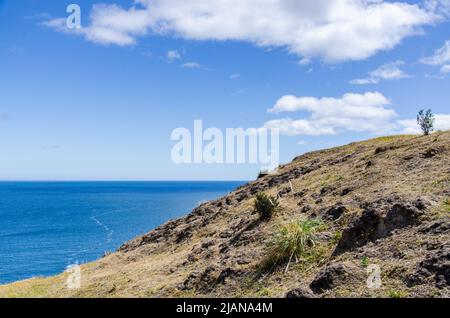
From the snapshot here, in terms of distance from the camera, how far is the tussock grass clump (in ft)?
54.9

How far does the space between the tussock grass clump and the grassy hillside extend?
40 mm

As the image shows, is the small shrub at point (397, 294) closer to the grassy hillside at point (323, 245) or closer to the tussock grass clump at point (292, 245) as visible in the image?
the grassy hillside at point (323, 245)

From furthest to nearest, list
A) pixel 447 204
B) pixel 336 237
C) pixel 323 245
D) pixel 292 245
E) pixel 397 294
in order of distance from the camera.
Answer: pixel 336 237
pixel 292 245
pixel 323 245
pixel 447 204
pixel 397 294

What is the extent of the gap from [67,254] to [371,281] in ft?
270

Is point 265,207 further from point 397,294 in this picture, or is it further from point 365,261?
point 397,294

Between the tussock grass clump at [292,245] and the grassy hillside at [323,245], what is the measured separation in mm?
40

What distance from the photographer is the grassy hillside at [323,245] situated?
13.3 meters

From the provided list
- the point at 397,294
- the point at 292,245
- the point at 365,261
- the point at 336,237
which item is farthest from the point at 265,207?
the point at 397,294

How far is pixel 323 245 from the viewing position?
55.2 feet

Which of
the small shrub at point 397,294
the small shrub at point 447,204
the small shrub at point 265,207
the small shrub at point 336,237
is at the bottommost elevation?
the small shrub at point 397,294

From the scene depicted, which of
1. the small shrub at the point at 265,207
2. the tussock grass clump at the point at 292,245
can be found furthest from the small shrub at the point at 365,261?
the small shrub at the point at 265,207

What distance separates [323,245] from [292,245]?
3.85ft
